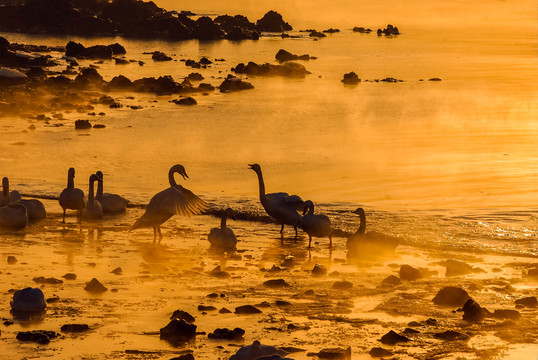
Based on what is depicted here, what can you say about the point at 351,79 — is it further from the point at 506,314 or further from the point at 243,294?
the point at 506,314

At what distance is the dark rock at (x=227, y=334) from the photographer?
12477mm

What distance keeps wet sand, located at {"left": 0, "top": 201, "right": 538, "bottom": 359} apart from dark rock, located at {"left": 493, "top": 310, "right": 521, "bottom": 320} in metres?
0.14

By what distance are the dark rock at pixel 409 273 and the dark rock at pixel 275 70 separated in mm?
39047

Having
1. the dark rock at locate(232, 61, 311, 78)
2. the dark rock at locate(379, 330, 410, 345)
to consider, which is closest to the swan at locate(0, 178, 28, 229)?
the dark rock at locate(379, 330, 410, 345)

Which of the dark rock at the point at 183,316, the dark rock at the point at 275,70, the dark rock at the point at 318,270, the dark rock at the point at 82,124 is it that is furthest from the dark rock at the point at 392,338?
the dark rock at the point at 275,70

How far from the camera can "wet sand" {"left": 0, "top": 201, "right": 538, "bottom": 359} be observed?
12328mm

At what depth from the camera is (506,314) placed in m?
13.7

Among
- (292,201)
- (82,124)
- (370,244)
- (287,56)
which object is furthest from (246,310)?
(287,56)

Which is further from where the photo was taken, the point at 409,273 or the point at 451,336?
the point at 409,273

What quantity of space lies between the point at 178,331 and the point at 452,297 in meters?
4.32

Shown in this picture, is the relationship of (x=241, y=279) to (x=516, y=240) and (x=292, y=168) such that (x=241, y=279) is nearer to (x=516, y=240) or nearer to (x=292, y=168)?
(x=516, y=240)

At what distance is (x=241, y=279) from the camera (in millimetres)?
15797

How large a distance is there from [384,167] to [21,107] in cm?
1660

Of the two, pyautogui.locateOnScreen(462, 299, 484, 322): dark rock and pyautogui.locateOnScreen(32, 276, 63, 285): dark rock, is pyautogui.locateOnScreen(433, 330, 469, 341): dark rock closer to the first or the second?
pyautogui.locateOnScreen(462, 299, 484, 322): dark rock
